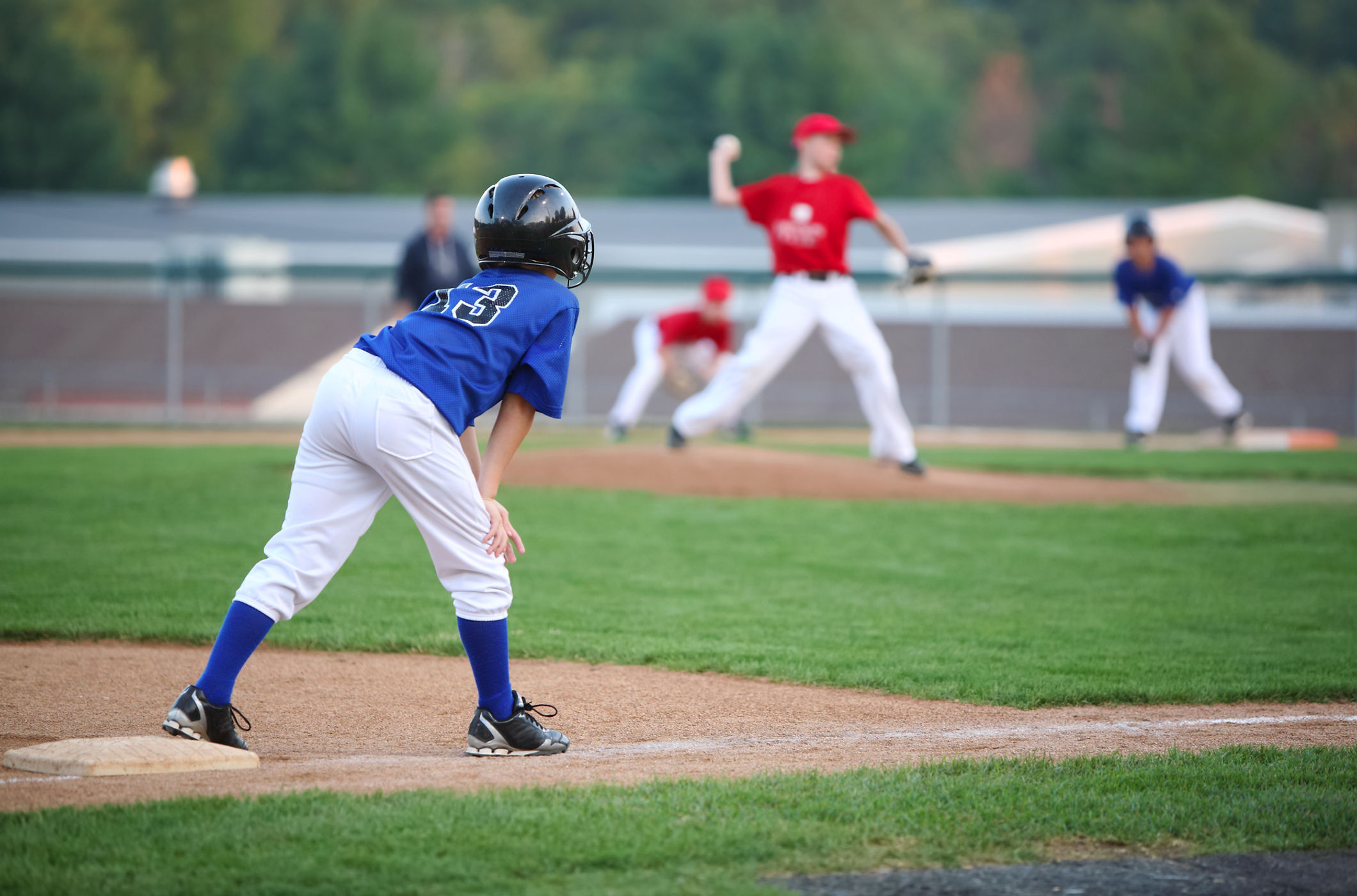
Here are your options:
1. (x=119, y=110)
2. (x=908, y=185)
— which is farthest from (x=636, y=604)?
(x=908, y=185)

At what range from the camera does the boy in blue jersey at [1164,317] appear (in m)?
14.6

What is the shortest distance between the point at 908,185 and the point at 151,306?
44634mm

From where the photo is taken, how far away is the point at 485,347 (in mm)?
4312

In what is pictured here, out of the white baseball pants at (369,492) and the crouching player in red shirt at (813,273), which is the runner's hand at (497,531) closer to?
the white baseball pants at (369,492)

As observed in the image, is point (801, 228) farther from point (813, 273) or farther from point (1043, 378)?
point (1043, 378)

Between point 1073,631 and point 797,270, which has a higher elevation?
point 797,270

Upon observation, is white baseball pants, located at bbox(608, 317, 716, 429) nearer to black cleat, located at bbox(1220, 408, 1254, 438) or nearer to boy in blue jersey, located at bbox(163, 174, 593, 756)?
black cleat, located at bbox(1220, 408, 1254, 438)

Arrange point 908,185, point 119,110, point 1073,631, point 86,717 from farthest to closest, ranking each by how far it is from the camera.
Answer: point 908,185 → point 119,110 → point 1073,631 → point 86,717

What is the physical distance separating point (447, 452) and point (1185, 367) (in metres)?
12.1

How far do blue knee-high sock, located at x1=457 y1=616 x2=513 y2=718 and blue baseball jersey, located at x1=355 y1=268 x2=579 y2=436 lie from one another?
0.57m

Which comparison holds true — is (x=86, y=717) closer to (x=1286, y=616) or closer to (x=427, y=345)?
(x=427, y=345)

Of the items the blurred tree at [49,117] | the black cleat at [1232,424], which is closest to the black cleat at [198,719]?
the black cleat at [1232,424]

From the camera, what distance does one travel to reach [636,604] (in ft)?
24.5

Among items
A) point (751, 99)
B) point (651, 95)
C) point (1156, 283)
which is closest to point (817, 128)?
point (1156, 283)
